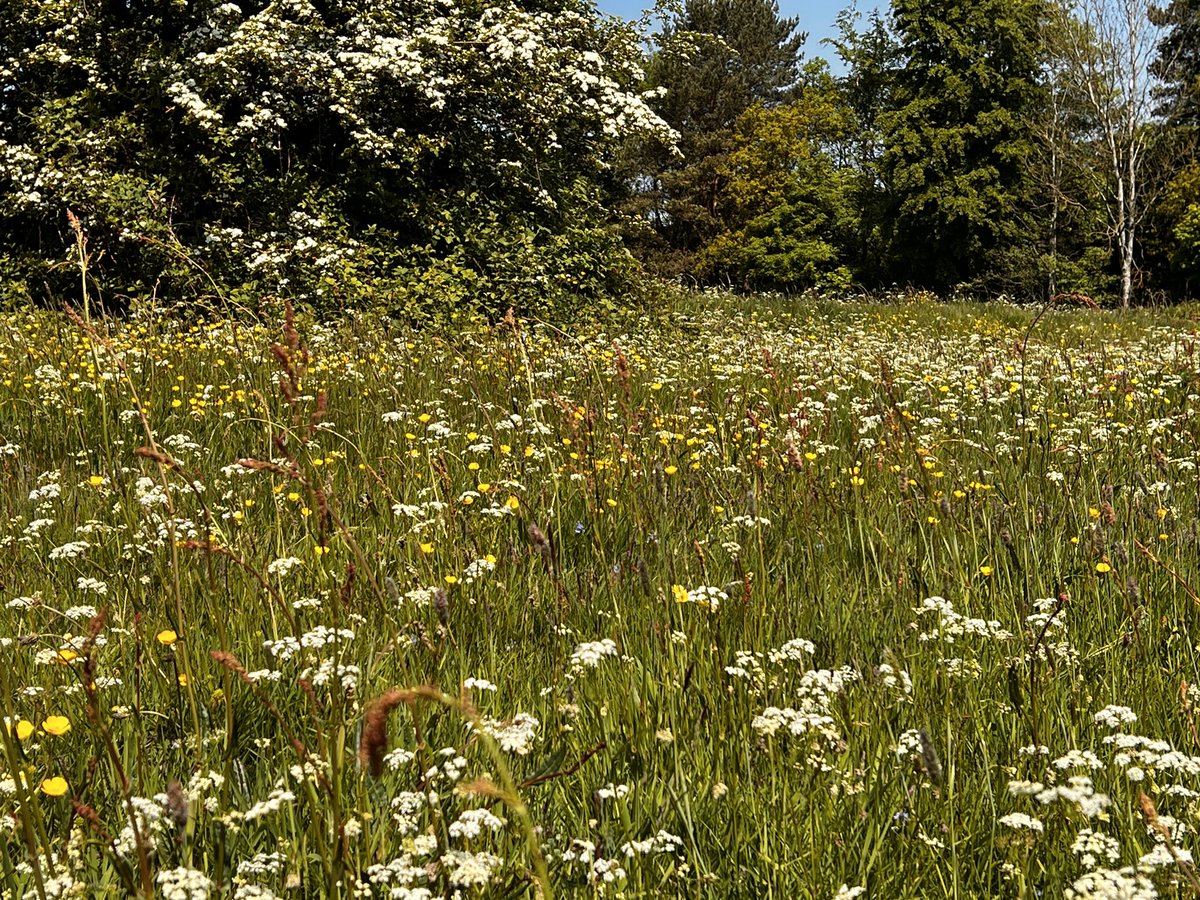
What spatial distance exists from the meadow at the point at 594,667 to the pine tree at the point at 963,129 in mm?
30170

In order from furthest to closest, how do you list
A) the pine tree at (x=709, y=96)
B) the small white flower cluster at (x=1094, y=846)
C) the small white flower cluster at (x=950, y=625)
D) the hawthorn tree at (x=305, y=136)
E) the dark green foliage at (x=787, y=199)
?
the pine tree at (x=709, y=96)
the dark green foliage at (x=787, y=199)
the hawthorn tree at (x=305, y=136)
the small white flower cluster at (x=950, y=625)
the small white flower cluster at (x=1094, y=846)

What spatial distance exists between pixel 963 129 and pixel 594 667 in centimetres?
3437

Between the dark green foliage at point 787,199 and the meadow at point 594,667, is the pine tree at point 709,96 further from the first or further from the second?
the meadow at point 594,667

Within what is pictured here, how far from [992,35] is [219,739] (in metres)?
37.0

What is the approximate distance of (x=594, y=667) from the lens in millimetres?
2029

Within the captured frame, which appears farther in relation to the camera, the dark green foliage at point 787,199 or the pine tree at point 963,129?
the dark green foliage at point 787,199

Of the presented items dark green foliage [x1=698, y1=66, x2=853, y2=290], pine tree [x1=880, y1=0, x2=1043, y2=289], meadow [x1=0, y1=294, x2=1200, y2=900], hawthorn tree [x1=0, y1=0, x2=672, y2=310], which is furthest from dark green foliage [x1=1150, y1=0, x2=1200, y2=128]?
meadow [x1=0, y1=294, x2=1200, y2=900]

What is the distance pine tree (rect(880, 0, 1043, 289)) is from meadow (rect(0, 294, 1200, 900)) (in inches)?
1188

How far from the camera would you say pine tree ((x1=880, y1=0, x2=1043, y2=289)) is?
31484mm

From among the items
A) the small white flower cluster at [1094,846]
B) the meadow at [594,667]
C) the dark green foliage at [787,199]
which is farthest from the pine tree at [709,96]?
the small white flower cluster at [1094,846]

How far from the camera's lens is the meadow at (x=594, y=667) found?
1349 mm

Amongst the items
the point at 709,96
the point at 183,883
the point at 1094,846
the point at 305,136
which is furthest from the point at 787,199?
the point at 183,883

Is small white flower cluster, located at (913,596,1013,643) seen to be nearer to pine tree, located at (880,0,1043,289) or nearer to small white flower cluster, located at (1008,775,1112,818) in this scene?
small white flower cluster, located at (1008,775,1112,818)

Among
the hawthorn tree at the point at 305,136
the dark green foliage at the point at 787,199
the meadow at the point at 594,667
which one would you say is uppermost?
the dark green foliage at the point at 787,199
